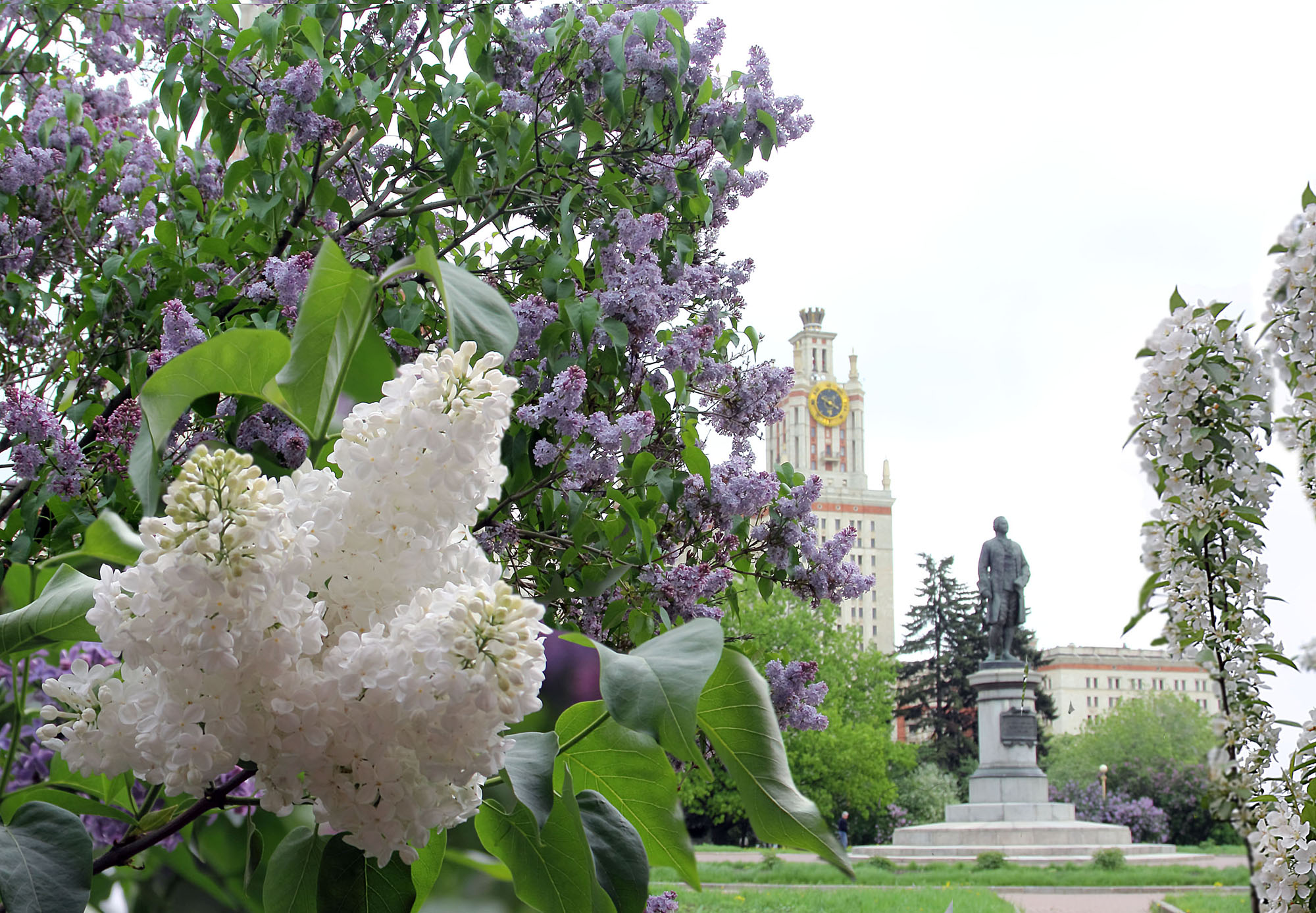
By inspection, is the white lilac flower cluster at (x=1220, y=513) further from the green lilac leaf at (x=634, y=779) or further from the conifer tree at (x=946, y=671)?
the conifer tree at (x=946, y=671)

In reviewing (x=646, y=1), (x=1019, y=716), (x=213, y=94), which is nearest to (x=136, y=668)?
(x=213, y=94)

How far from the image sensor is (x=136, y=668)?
0.97 ft

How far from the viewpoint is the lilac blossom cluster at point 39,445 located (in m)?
1.68

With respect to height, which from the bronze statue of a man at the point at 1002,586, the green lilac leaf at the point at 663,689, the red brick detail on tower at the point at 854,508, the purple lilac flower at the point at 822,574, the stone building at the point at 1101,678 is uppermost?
the red brick detail on tower at the point at 854,508

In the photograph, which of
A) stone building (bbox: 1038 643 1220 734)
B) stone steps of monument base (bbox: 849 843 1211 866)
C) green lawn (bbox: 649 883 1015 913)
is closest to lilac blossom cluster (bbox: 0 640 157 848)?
green lawn (bbox: 649 883 1015 913)

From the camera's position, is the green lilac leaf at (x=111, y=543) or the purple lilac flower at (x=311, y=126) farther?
the purple lilac flower at (x=311, y=126)

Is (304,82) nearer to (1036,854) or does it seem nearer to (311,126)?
(311,126)

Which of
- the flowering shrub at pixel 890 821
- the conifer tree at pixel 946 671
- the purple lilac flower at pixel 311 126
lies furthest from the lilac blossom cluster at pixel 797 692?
the conifer tree at pixel 946 671

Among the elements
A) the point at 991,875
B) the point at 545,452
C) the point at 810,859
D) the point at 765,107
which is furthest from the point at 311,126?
the point at 810,859

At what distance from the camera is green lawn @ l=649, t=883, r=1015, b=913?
717 cm

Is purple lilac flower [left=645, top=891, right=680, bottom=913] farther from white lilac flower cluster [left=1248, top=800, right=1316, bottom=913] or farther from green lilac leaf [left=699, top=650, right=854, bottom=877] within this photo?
green lilac leaf [left=699, top=650, right=854, bottom=877]

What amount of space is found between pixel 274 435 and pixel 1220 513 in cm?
157

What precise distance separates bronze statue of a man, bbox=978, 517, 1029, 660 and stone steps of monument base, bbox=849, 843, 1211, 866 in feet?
10.9

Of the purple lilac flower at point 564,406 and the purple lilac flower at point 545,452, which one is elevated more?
the purple lilac flower at point 564,406
